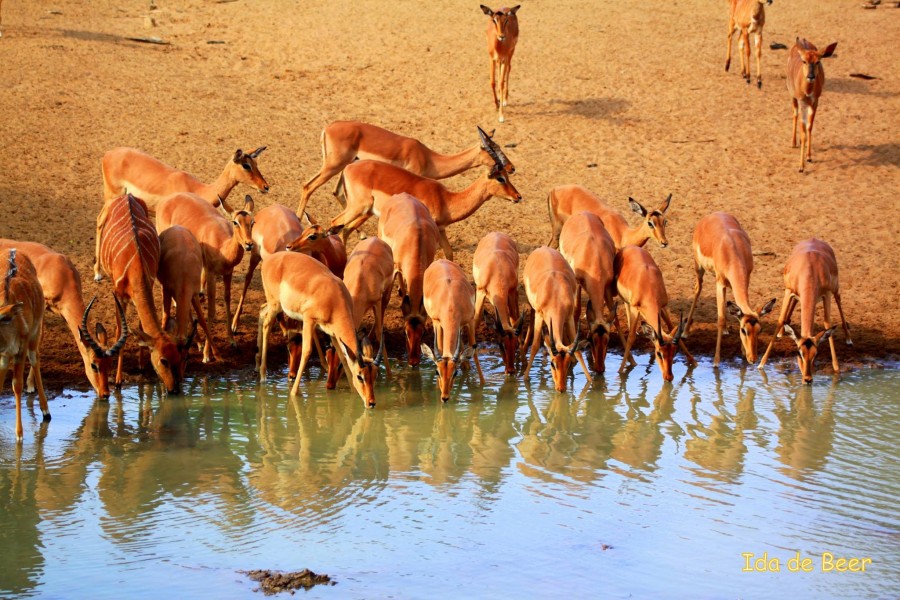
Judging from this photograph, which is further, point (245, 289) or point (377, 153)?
point (377, 153)

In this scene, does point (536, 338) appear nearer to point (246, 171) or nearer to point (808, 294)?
point (808, 294)

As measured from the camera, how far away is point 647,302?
11.4 metres

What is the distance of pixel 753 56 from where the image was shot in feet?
Result: 69.1

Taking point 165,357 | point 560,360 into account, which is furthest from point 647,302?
point 165,357

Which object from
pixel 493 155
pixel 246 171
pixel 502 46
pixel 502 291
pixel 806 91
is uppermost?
pixel 502 46

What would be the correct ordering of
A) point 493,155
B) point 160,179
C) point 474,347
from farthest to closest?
point 493,155 → point 160,179 → point 474,347

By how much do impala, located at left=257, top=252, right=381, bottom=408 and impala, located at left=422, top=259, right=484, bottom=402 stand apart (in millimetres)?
587

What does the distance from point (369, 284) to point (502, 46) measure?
27.6 ft

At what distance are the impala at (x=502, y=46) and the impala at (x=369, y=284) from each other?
7094 millimetres

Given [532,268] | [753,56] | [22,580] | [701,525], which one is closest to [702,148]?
[753,56]

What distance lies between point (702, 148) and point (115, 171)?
834 centimetres

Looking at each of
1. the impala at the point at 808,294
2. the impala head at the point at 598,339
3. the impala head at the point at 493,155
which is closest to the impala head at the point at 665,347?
the impala head at the point at 598,339

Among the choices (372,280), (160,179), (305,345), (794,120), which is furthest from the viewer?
(794,120)

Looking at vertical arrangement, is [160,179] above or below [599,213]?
above
